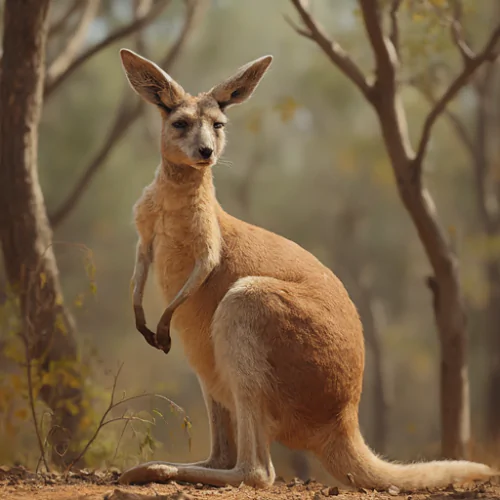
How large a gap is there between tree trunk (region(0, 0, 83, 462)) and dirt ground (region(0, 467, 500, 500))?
1482 millimetres

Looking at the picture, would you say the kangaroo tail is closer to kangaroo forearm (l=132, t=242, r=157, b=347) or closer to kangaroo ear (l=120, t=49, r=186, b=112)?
kangaroo forearm (l=132, t=242, r=157, b=347)

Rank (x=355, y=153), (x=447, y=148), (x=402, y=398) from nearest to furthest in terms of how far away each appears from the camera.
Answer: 1. (x=355, y=153)
2. (x=447, y=148)
3. (x=402, y=398)

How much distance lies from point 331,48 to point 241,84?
2358mm

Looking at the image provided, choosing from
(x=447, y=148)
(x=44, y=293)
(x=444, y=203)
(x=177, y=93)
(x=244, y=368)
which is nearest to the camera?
(x=244, y=368)

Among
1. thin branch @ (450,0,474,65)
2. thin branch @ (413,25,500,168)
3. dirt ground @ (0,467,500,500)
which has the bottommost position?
dirt ground @ (0,467,500,500)

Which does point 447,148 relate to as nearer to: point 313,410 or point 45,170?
point 45,170

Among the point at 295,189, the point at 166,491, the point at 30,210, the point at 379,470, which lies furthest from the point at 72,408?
the point at 295,189

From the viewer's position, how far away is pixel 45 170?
2553 cm

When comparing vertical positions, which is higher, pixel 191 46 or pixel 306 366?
pixel 191 46

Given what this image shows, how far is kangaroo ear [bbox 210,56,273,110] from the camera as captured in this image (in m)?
5.41

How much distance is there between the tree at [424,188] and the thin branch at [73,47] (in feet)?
9.19

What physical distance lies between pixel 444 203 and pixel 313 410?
2584cm

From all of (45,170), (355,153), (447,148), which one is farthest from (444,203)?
(45,170)

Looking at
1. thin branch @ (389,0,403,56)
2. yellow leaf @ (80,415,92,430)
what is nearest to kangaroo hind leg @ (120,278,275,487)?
yellow leaf @ (80,415,92,430)
